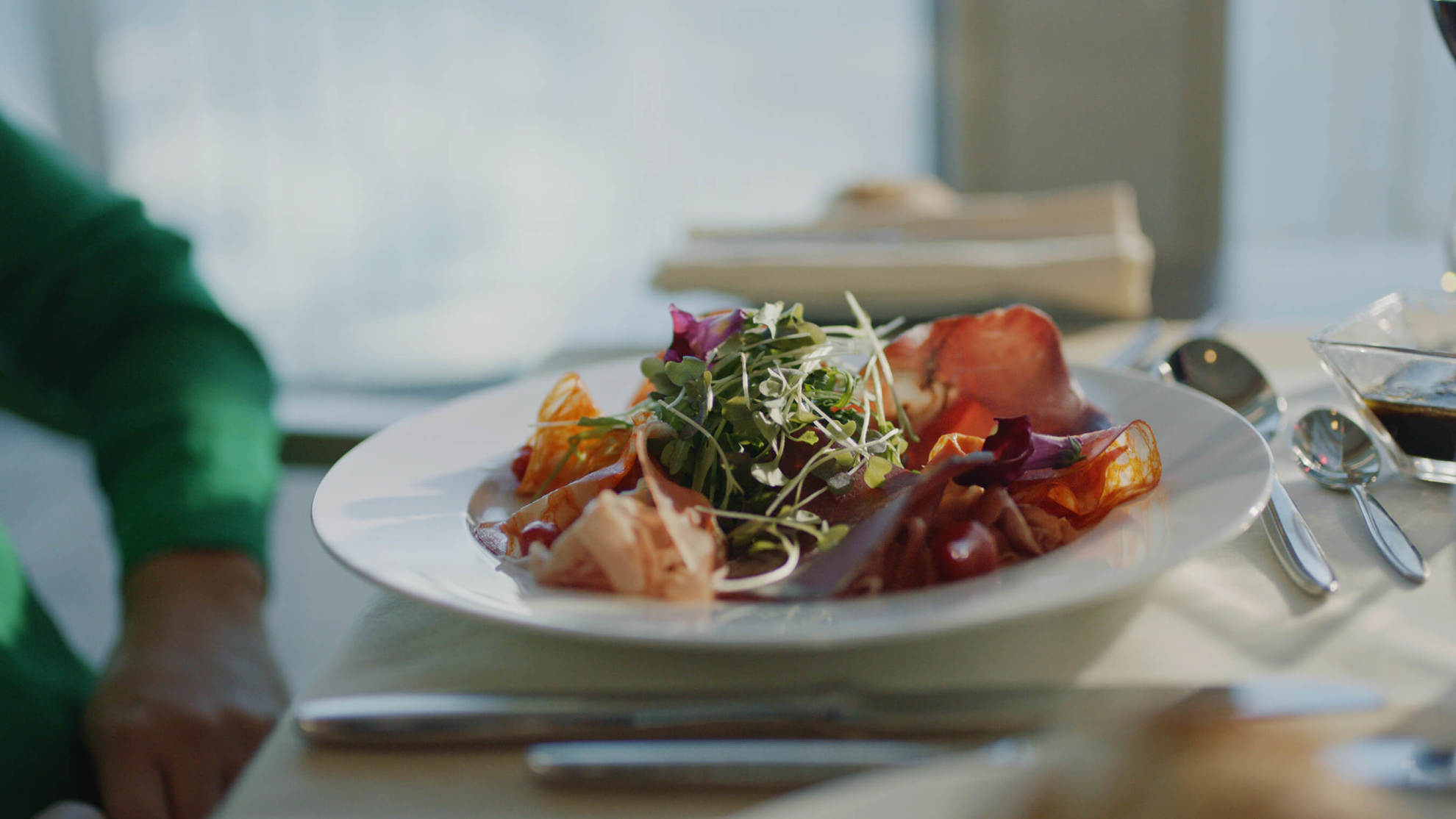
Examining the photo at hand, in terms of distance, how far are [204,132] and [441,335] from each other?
4.22 feet

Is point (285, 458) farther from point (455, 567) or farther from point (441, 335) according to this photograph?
point (455, 567)

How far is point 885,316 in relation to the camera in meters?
1.23

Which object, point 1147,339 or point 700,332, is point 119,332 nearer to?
point 700,332

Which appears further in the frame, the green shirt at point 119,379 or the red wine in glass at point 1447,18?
the green shirt at point 119,379

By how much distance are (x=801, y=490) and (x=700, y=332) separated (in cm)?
17

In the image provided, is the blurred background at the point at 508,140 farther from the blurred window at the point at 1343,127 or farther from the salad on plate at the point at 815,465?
the salad on plate at the point at 815,465

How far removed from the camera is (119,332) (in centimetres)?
117

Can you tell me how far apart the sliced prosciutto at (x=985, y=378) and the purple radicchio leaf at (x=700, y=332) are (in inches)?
4.5

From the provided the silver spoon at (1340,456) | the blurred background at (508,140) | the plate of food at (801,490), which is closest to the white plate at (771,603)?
A: the plate of food at (801,490)

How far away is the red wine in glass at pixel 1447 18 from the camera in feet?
2.65

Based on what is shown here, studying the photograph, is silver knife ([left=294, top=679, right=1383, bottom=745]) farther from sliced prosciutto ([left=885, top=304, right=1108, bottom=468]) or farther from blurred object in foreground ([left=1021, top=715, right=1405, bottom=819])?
sliced prosciutto ([left=885, top=304, right=1108, bottom=468])

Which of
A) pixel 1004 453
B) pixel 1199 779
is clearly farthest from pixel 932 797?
pixel 1004 453

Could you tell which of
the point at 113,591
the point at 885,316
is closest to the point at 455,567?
the point at 885,316

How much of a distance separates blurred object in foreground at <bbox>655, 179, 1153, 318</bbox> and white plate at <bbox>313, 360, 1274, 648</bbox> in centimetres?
52
